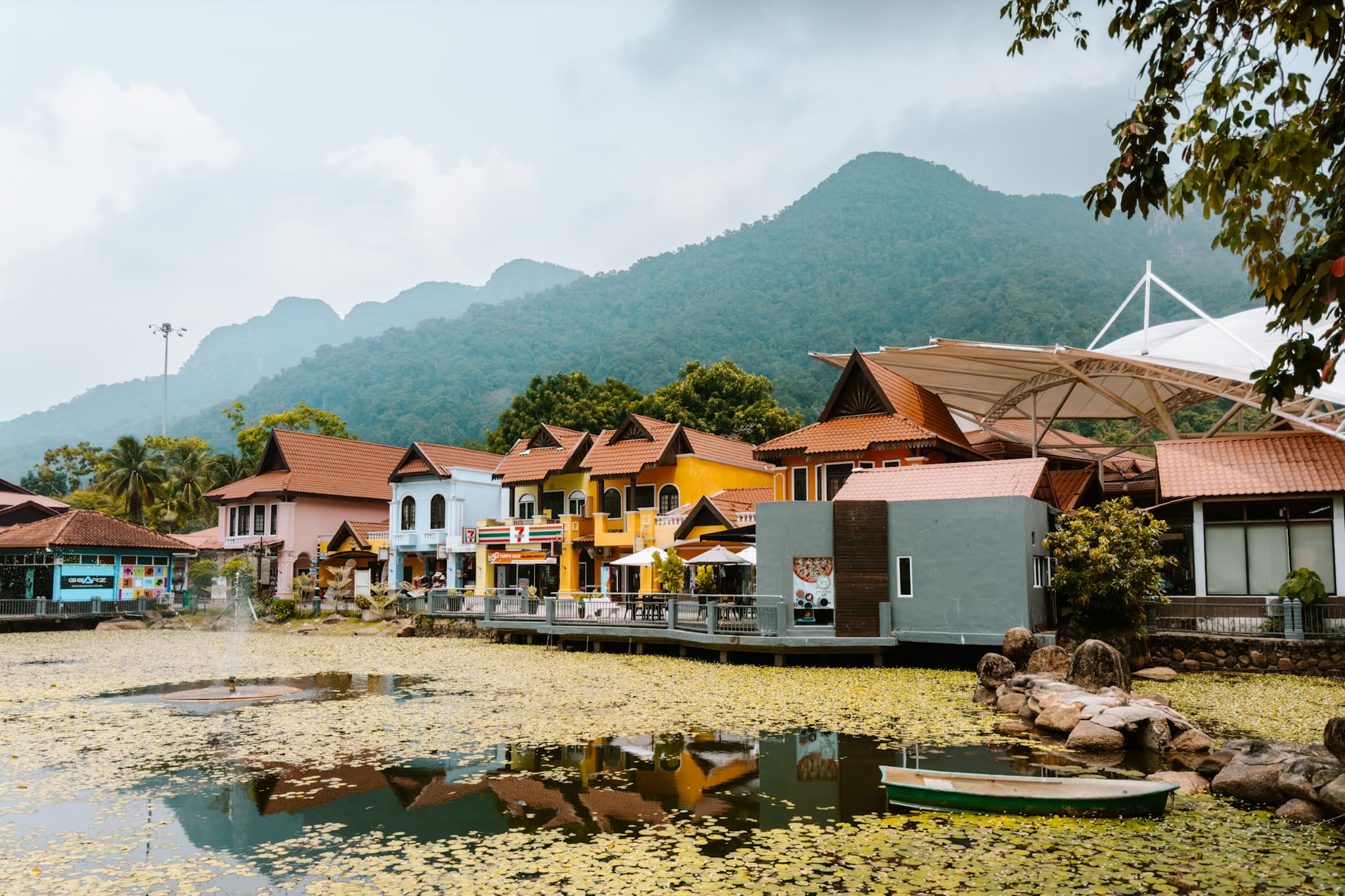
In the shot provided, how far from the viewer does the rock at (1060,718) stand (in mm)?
14094

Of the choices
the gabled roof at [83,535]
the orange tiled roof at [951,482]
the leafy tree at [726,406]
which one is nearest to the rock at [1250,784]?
the orange tiled roof at [951,482]

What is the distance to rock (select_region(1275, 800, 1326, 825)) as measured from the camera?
939cm

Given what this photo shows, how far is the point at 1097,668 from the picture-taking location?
1636 centimetres

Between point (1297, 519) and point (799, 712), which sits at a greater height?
point (1297, 519)

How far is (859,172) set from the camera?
407ft

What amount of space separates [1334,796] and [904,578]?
13.1 metres

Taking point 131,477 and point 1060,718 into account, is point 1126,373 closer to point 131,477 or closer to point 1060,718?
point 1060,718

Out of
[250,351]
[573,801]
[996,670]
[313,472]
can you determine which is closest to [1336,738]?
[996,670]

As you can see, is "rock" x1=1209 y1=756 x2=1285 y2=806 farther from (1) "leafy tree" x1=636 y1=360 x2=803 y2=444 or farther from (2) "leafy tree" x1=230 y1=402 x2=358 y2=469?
(2) "leafy tree" x1=230 y1=402 x2=358 y2=469

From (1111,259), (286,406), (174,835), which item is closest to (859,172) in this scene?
(1111,259)

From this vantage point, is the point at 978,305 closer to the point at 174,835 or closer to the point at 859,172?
Answer: the point at 859,172

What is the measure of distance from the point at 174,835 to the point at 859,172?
12610 centimetres

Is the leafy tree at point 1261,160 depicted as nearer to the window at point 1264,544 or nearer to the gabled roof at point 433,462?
the window at point 1264,544

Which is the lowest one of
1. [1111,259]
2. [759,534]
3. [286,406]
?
[759,534]
